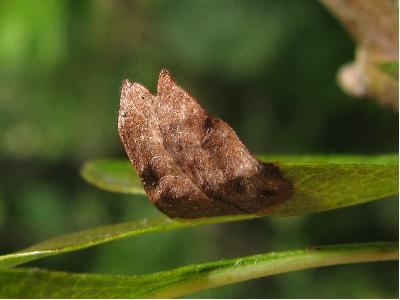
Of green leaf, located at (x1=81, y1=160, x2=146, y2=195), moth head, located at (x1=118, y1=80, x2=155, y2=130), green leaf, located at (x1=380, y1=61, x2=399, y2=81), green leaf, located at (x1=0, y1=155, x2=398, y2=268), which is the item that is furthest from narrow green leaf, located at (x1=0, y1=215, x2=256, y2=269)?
green leaf, located at (x1=380, y1=61, x2=399, y2=81)

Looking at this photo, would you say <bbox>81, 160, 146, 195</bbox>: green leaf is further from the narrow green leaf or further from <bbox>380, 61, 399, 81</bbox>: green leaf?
<bbox>380, 61, 399, 81</bbox>: green leaf

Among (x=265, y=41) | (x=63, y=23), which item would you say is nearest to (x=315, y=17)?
(x=265, y=41)

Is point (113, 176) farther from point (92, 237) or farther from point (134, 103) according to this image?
point (134, 103)

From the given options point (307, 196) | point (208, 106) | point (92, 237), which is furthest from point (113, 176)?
point (208, 106)

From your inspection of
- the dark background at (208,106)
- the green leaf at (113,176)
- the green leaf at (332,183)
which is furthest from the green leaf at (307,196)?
the dark background at (208,106)

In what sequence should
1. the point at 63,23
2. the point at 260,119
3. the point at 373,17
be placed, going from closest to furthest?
1. the point at 373,17
2. the point at 63,23
3. the point at 260,119

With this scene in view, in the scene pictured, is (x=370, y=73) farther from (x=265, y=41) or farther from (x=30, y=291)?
(x=265, y=41)
